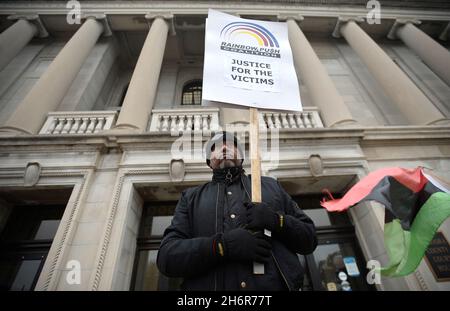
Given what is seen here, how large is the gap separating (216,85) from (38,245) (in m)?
5.75

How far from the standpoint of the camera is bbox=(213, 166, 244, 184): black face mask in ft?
7.43

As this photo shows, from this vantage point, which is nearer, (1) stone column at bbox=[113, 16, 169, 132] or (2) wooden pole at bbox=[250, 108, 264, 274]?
(2) wooden pole at bbox=[250, 108, 264, 274]

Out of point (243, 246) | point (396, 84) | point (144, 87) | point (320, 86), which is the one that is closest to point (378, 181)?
point (243, 246)

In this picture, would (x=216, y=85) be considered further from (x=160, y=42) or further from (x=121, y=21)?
(x=121, y=21)

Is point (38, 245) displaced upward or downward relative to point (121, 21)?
downward

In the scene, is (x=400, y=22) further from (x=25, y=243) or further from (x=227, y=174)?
(x=25, y=243)

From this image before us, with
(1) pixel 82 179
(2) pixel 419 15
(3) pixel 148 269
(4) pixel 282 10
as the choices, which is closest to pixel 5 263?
(1) pixel 82 179

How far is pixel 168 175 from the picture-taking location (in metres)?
4.98

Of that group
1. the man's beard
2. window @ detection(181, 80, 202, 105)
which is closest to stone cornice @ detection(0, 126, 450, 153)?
the man's beard

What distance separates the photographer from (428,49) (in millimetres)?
8836

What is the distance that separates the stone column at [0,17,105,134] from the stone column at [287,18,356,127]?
7.97 m

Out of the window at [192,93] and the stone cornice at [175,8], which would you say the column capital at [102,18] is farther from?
the window at [192,93]

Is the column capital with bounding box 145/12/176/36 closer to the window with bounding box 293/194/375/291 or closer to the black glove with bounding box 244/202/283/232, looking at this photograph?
the window with bounding box 293/194/375/291

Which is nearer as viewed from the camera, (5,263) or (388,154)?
(5,263)
